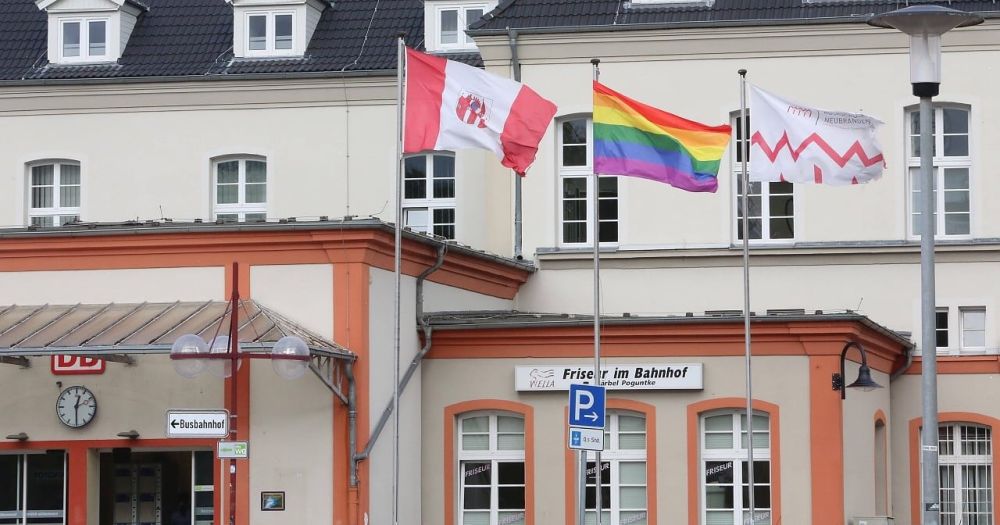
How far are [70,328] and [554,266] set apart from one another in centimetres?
1003

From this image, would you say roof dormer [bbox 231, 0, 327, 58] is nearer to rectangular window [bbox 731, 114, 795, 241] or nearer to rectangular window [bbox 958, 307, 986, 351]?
rectangular window [bbox 731, 114, 795, 241]

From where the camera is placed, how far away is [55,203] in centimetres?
3512

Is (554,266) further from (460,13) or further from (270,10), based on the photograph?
(270,10)

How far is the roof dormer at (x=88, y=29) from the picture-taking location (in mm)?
35312

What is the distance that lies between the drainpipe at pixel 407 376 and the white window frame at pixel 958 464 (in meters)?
9.06

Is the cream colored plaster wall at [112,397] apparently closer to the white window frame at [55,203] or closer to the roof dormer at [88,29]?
the white window frame at [55,203]

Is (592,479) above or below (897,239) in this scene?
below

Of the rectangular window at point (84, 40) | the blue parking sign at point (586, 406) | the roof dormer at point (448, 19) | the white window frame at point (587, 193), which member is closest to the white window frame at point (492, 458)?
the white window frame at point (587, 193)

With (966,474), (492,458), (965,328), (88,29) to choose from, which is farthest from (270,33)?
(966,474)

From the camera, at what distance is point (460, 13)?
1355 inches

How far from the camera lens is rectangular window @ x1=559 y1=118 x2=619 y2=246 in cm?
3194

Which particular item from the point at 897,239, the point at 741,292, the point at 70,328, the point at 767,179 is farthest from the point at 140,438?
the point at 897,239

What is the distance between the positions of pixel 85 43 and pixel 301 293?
1276 centimetres

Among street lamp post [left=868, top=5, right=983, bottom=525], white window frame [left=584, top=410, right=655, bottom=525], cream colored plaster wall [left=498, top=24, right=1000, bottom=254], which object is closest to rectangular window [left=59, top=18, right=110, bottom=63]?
cream colored plaster wall [left=498, top=24, right=1000, bottom=254]
